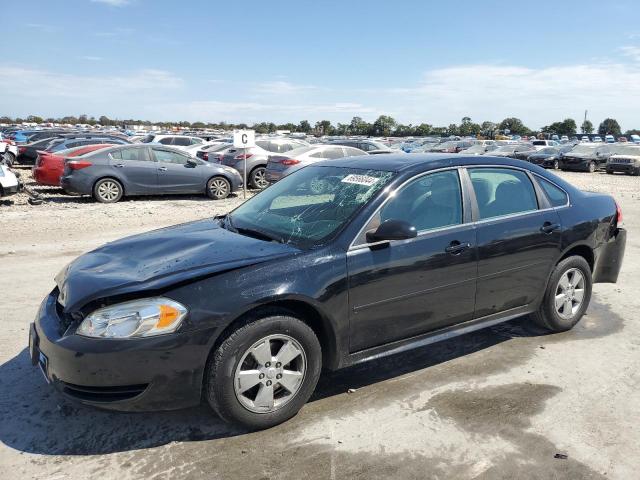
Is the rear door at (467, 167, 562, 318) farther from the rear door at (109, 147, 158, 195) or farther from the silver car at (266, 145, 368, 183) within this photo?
the rear door at (109, 147, 158, 195)

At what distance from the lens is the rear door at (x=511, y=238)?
414 centimetres

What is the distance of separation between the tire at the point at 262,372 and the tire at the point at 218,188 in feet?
38.6

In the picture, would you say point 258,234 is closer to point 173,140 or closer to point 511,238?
point 511,238

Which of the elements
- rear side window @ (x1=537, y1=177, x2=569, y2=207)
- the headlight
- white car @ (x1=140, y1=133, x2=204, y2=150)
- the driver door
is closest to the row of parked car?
white car @ (x1=140, y1=133, x2=204, y2=150)

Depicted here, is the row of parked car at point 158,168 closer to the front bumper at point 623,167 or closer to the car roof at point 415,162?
the car roof at point 415,162

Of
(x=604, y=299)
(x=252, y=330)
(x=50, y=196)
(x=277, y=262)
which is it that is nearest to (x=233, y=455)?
(x=252, y=330)

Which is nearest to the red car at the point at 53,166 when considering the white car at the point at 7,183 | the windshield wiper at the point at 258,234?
the white car at the point at 7,183

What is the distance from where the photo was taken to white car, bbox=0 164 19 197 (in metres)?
12.4

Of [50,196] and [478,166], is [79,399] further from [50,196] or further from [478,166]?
[50,196]

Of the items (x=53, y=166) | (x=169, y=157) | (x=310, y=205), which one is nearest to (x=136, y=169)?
(x=169, y=157)

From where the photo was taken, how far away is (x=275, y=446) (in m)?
3.09

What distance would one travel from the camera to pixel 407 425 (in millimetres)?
3330

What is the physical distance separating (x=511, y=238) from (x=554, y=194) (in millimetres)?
883

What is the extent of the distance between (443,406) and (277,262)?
1.50m
